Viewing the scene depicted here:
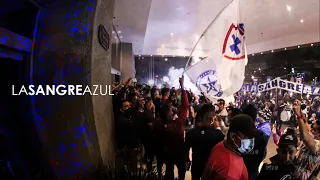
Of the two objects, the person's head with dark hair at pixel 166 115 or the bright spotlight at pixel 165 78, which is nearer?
the person's head with dark hair at pixel 166 115

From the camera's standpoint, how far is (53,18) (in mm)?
2016

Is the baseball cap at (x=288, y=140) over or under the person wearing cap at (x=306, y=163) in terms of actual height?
over

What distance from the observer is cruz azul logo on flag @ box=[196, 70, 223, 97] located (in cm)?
417

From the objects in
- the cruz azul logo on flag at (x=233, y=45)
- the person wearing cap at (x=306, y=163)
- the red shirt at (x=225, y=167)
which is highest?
the cruz azul logo on flag at (x=233, y=45)

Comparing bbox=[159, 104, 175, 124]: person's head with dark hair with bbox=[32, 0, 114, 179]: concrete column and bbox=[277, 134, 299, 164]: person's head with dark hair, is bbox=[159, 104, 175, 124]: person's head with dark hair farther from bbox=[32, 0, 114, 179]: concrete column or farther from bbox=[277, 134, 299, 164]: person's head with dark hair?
bbox=[277, 134, 299, 164]: person's head with dark hair

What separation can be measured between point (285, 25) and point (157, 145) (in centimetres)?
811

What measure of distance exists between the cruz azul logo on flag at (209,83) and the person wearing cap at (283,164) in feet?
6.62

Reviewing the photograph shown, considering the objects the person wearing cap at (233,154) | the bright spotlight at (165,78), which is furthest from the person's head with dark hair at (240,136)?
the bright spotlight at (165,78)

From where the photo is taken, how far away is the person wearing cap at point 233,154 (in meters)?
1.67

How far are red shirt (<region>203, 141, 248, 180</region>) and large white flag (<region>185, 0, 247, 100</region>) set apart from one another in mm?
2355

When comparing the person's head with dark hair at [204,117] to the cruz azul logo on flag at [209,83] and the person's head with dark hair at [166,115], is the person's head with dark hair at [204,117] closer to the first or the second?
the person's head with dark hair at [166,115]

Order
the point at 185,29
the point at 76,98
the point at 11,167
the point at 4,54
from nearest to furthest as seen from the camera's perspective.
A: 1. the point at 4,54
2. the point at 11,167
3. the point at 76,98
4. the point at 185,29

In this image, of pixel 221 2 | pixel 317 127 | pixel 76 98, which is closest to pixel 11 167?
pixel 76 98

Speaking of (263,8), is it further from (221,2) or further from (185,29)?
(185,29)
